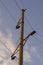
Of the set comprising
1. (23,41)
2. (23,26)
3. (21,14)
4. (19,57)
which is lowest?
(19,57)

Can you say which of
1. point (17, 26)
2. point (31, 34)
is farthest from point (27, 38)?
point (17, 26)

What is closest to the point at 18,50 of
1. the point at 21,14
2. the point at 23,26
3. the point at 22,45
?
the point at 22,45

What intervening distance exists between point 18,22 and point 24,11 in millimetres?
1140

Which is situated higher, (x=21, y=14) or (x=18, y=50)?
(x=21, y=14)

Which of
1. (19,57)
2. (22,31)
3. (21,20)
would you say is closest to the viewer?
(19,57)

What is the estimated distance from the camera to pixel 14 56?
664 inches

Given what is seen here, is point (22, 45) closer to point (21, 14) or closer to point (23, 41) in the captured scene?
point (23, 41)

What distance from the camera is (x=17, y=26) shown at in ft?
58.3

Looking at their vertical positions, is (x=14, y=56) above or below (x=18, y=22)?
below

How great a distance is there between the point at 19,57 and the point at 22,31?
7.17 feet

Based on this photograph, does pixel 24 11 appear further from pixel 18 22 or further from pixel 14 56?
pixel 14 56

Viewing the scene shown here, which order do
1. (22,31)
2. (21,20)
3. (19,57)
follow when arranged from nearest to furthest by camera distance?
(19,57) → (22,31) → (21,20)

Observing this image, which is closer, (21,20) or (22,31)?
(22,31)

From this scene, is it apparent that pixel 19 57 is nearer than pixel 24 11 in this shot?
Yes
